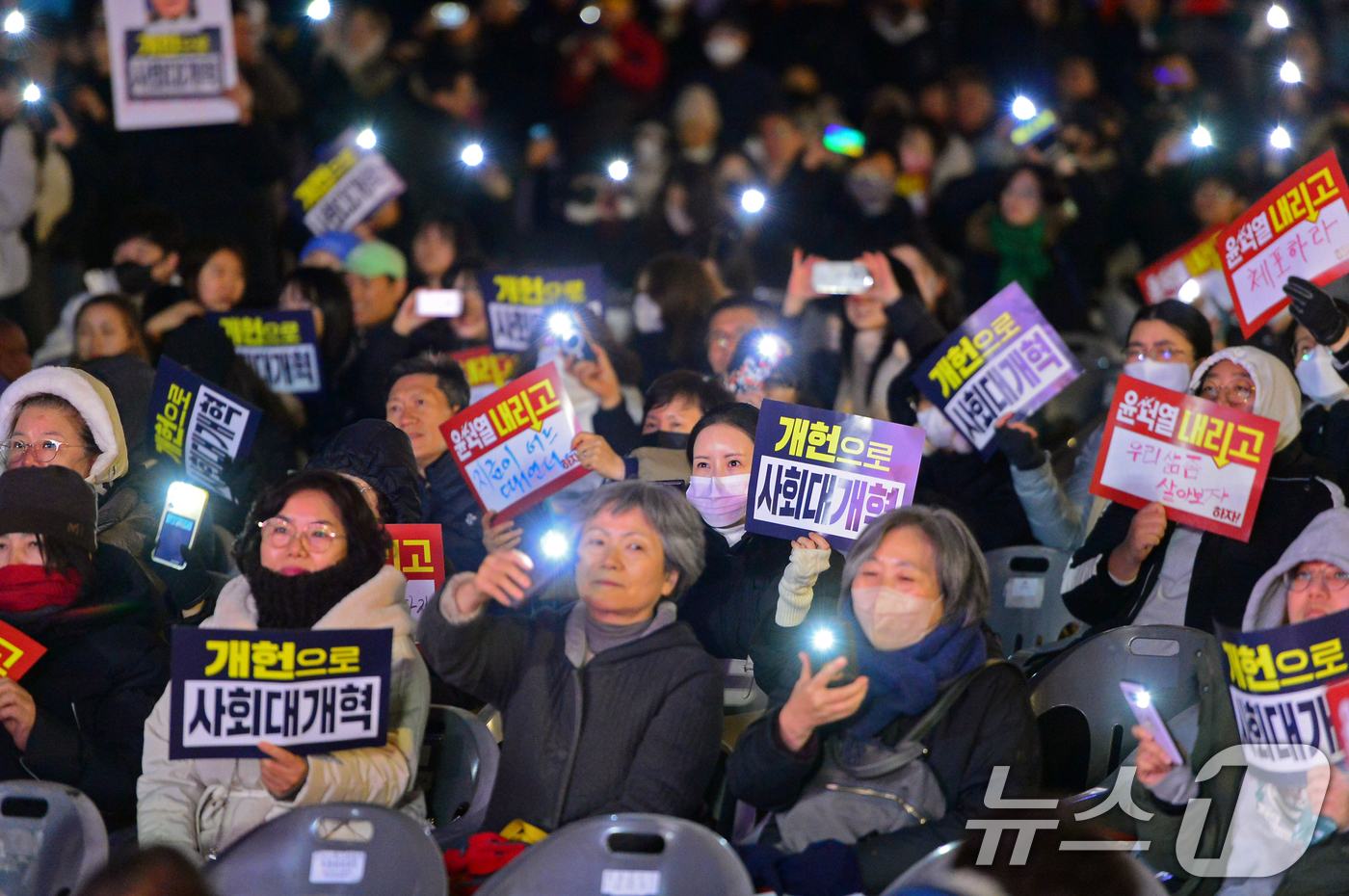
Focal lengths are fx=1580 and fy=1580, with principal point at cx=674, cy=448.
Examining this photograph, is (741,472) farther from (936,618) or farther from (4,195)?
(4,195)

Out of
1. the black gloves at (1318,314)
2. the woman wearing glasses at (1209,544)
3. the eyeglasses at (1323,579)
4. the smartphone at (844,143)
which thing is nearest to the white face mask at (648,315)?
the smartphone at (844,143)

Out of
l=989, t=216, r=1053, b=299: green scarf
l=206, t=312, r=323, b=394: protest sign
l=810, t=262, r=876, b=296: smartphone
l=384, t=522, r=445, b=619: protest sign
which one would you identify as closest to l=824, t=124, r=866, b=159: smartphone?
l=989, t=216, r=1053, b=299: green scarf

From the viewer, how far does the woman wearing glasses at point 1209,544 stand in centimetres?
476

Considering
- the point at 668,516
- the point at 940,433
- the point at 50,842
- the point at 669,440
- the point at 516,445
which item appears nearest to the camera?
the point at 50,842

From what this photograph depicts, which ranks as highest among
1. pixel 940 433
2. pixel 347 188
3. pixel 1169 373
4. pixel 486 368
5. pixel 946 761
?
pixel 347 188

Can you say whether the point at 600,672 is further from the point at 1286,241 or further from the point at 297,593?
the point at 1286,241

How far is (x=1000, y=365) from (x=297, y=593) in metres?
2.77

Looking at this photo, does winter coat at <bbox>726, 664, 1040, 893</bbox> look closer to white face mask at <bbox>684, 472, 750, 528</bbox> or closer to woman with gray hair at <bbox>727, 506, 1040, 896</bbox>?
woman with gray hair at <bbox>727, 506, 1040, 896</bbox>

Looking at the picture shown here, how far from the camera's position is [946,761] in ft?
12.1

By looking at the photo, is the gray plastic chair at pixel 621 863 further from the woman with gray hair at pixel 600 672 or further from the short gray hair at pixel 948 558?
the short gray hair at pixel 948 558

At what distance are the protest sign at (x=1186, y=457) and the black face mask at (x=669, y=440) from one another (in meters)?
1.41

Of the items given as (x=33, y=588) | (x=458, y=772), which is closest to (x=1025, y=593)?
(x=458, y=772)

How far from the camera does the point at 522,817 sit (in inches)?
155

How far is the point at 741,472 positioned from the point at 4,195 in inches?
199
